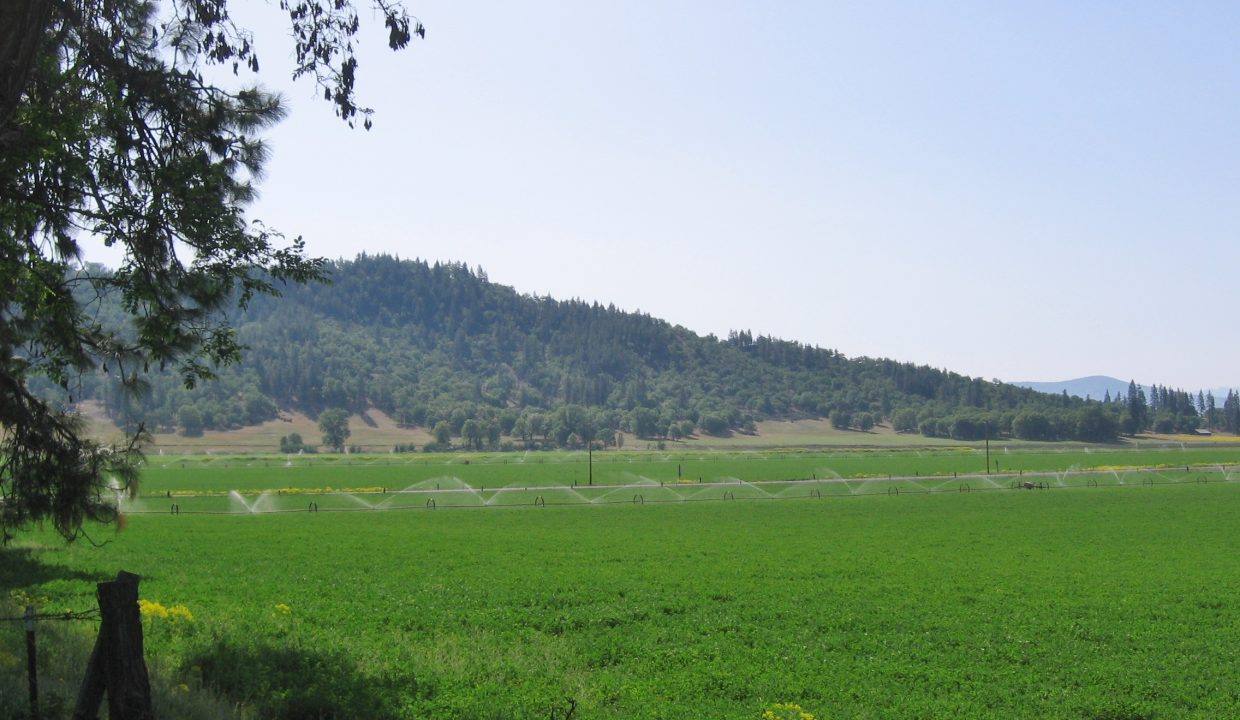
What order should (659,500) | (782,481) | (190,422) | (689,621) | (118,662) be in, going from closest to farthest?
(118,662) < (689,621) < (659,500) < (782,481) < (190,422)

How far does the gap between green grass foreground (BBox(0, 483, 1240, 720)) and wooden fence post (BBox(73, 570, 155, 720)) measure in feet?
14.7

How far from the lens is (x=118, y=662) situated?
21.3 ft

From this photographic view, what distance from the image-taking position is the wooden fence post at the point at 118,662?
6.45m

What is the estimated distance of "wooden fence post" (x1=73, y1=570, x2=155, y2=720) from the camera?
6.45 m

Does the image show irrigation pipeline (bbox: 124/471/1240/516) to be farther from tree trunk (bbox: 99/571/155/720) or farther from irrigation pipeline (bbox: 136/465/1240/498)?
tree trunk (bbox: 99/571/155/720)

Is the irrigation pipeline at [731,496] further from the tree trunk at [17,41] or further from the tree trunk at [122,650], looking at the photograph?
the tree trunk at [122,650]

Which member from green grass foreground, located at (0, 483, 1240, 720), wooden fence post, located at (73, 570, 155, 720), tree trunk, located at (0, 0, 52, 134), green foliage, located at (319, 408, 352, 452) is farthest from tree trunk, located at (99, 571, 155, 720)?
green foliage, located at (319, 408, 352, 452)

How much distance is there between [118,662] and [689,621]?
44.8 feet

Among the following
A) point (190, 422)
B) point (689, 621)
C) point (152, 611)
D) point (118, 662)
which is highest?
point (190, 422)

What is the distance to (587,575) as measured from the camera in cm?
2533

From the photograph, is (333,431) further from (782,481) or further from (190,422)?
(782,481)

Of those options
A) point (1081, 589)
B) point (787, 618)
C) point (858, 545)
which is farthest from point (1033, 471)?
point (787, 618)

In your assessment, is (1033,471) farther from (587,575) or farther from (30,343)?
(30,343)

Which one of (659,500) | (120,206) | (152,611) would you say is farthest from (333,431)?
(120,206)
